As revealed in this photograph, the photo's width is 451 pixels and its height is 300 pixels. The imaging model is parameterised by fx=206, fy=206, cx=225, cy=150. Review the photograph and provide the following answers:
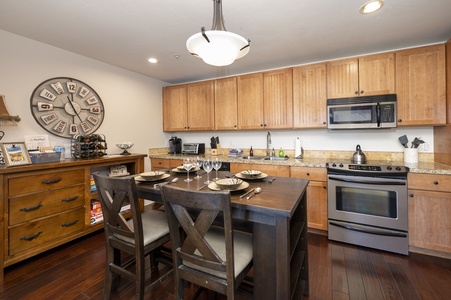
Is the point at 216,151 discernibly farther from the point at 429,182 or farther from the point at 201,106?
the point at 429,182

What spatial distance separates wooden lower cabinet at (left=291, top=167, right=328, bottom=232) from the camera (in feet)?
8.49

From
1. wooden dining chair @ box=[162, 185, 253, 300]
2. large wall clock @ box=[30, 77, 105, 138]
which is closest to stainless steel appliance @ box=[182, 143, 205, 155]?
large wall clock @ box=[30, 77, 105, 138]

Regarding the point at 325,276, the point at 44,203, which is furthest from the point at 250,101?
the point at 44,203

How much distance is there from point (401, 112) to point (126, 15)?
3230 millimetres

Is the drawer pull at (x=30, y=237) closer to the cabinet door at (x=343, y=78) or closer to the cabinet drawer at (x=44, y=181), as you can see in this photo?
the cabinet drawer at (x=44, y=181)

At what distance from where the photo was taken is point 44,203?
7.18 ft

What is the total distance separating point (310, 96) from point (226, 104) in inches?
53.5

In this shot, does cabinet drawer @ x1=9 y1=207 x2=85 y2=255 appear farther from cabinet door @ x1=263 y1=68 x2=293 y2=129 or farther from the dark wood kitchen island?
cabinet door @ x1=263 y1=68 x2=293 y2=129

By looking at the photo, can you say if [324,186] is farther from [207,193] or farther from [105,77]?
[105,77]

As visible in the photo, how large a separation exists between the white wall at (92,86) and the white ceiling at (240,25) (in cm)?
17

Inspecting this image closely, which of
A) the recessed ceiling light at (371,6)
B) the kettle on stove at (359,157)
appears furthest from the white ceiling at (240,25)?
the kettle on stove at (359,157)

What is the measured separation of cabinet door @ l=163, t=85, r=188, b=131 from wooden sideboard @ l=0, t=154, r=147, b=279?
1653 millimetres

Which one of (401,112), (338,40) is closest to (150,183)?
(338,40)

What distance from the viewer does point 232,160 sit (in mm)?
3174
